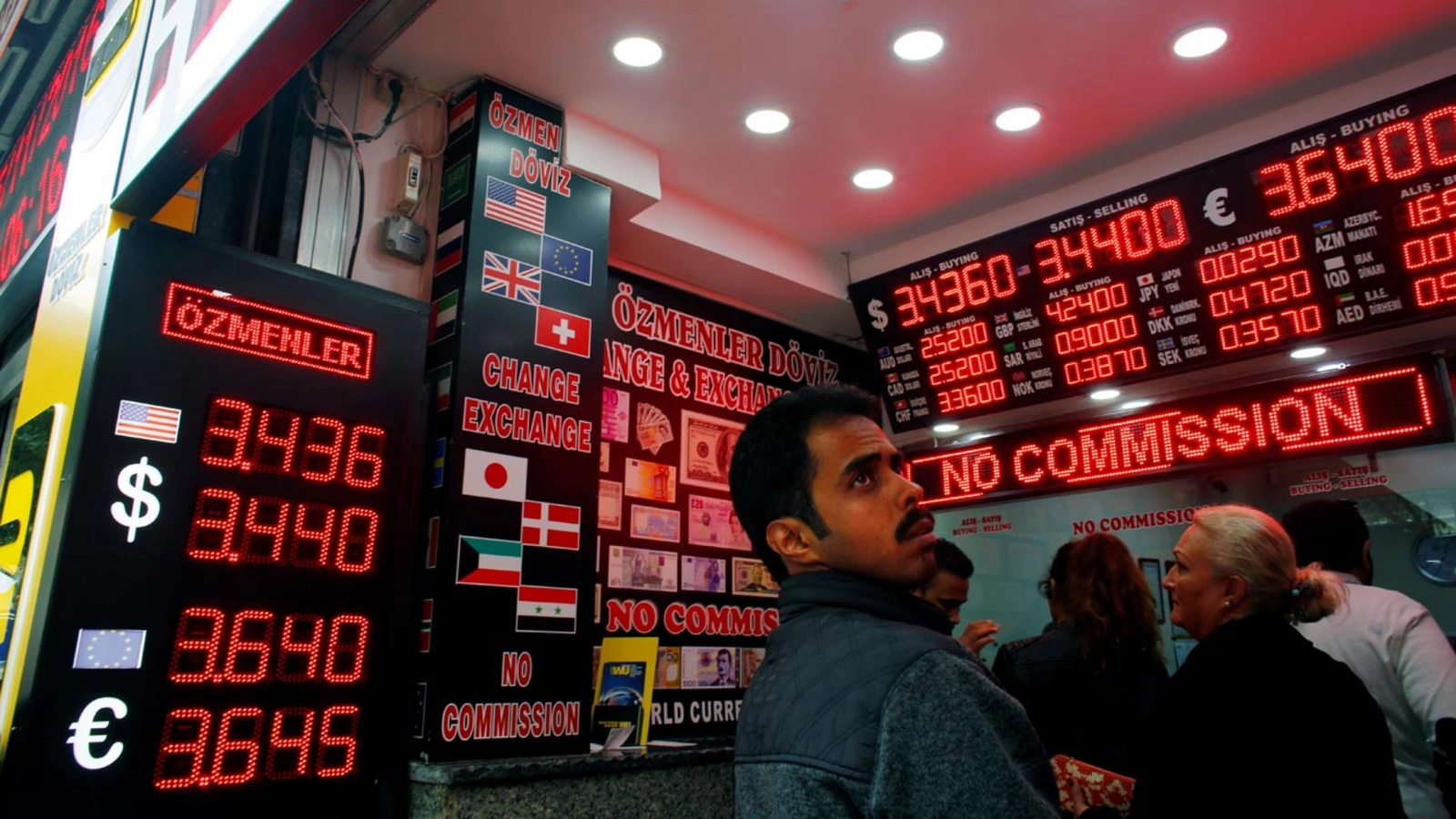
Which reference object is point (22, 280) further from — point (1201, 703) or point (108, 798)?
point (1201, 703)

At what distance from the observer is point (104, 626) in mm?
2352

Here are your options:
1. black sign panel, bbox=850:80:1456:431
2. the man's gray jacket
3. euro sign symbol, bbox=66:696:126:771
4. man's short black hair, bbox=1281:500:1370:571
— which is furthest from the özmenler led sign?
euro sign symbol, bbox=66:696:126:771

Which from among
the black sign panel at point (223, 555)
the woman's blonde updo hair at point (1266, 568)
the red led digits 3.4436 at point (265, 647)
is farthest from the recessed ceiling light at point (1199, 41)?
the red led digits 3.4436 at point (265, 647)

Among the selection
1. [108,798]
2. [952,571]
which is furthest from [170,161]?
[952,571]

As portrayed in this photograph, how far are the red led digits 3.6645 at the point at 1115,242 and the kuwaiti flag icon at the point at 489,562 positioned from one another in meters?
3.07

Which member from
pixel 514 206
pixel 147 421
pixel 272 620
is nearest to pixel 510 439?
pixel 514 206

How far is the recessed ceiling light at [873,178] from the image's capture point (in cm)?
506

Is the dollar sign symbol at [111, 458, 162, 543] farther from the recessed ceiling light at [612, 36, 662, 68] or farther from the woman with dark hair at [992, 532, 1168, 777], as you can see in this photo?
the woman with dark hair at [992, 532, 1168, 777]

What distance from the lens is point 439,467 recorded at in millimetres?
3686

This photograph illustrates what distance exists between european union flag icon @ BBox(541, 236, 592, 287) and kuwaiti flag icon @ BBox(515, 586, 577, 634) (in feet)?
4.65

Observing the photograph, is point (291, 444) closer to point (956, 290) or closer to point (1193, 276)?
point (956, 290)

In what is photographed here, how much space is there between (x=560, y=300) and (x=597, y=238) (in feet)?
1.42

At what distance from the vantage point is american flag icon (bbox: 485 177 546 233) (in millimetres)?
4082

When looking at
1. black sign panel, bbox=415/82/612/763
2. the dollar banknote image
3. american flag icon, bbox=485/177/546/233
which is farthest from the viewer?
the dollar banknote image
